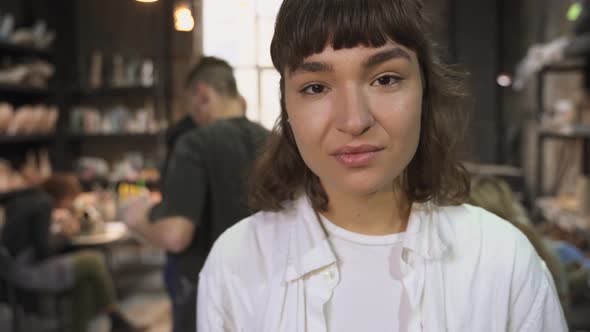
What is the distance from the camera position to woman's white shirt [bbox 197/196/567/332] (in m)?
0.88

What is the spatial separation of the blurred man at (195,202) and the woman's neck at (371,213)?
73 cm

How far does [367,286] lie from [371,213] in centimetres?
12

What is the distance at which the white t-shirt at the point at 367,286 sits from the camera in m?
0.89

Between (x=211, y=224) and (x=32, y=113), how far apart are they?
3269mm

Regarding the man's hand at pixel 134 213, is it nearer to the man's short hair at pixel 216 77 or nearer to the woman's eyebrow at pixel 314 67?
the man's short hair at pixel 216 77


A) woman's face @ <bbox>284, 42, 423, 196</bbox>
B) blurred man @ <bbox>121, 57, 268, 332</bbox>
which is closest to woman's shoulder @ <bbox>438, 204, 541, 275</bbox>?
woman's face @ <bbox>284, 42, 423, 196</bbox>

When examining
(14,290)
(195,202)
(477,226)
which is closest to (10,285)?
(14,290)

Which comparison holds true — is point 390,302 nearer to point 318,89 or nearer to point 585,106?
point 318,89

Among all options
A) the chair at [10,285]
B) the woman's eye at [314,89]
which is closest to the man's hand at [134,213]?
the woman's eye at [314,89]

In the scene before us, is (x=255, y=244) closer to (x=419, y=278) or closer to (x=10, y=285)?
(x=419, y=278)

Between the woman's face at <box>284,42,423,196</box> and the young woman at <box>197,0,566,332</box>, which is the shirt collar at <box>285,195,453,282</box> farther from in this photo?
the woman's face at <box>284,42,423,196</box>

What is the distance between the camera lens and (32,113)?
4504mm

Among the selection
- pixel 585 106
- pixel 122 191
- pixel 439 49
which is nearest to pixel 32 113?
pixel 122 191

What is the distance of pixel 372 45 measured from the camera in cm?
84
